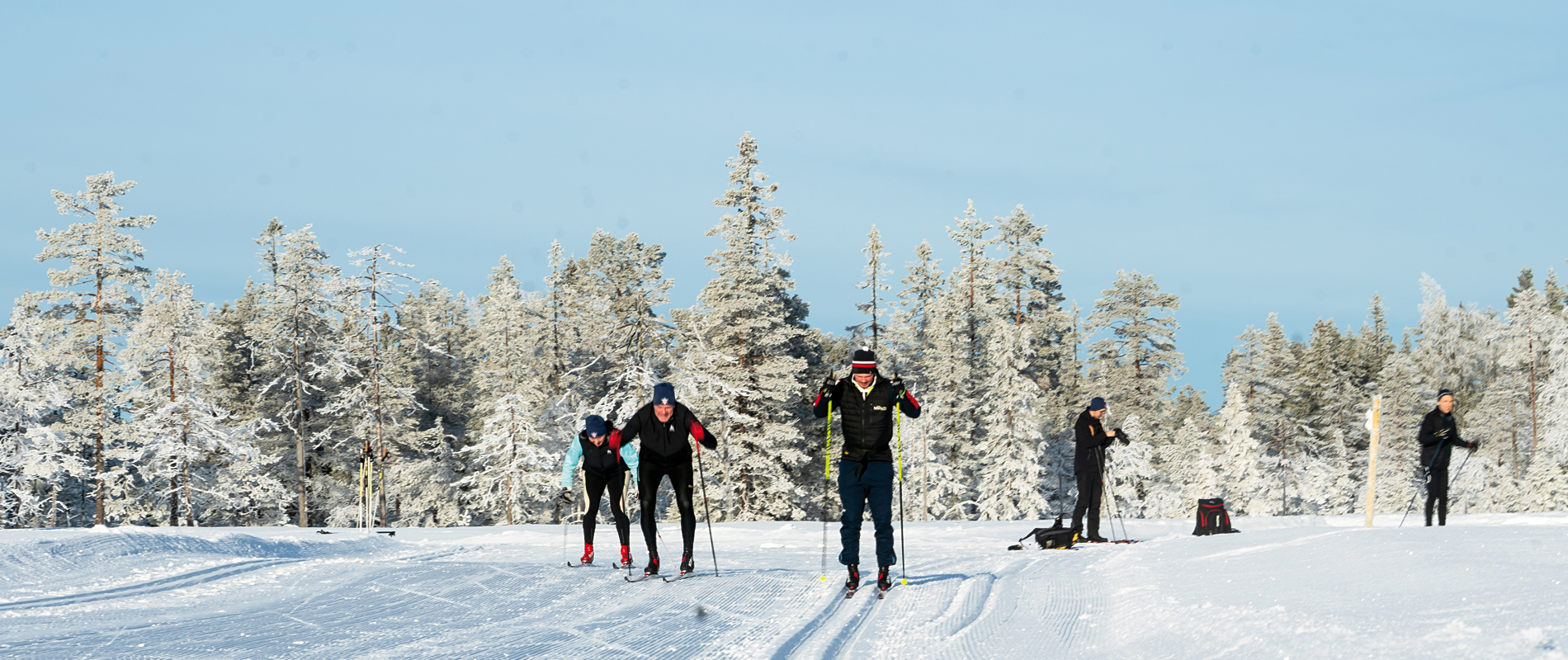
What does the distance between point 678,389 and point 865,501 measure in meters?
28.6

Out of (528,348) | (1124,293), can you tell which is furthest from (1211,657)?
(1124,293)

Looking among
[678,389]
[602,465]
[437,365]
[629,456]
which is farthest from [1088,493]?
[437,365]

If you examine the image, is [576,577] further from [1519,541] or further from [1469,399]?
[1469,399]

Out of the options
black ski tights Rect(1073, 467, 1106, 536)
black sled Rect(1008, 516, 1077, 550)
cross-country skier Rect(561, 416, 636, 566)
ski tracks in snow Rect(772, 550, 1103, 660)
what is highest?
cross-country skier Rect(561, 416, 636, 566)

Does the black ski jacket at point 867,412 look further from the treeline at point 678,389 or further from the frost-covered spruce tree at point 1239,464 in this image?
the frost-covered spruce tree at point 1239,464

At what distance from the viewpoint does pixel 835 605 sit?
8.05 metres

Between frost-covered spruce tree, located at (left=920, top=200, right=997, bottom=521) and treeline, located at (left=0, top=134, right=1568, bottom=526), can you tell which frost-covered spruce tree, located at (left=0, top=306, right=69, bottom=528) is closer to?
treeline, located at (left=0, top=134, right=1568, bottom=526)

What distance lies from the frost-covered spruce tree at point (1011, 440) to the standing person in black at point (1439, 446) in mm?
30478

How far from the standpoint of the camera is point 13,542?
37.0 feet

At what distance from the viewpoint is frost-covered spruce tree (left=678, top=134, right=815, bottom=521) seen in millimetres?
38000

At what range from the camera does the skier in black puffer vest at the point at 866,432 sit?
8.41m

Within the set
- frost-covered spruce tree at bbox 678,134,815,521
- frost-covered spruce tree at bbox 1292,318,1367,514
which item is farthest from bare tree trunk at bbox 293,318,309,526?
frost-covered spruce tree at bbox 1292,318,1367,514

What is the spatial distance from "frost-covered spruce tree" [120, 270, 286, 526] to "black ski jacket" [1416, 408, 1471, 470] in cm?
3895

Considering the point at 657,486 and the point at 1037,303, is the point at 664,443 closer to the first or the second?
the point at 657,486
